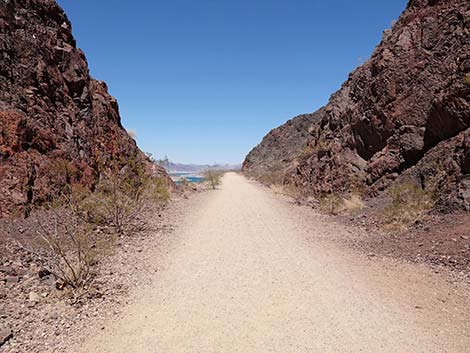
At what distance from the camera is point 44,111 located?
1210 centimetres

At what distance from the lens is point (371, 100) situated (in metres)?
17.3

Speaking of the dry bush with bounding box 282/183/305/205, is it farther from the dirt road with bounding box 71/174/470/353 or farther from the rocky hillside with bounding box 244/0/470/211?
the dirt road with bounding box 71/174/470/353

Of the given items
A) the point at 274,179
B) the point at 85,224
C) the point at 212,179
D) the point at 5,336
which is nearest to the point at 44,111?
the point at 85,224

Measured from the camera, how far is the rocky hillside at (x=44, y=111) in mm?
9414

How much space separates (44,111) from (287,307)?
11.1 meters

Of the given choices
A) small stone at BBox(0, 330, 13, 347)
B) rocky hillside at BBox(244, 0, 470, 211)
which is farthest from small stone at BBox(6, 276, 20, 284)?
rocky hillside at BBox(244, 0, 470, 211)

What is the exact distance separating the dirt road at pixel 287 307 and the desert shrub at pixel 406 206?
2.75 meters

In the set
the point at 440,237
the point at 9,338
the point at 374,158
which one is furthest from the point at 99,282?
the point at 374,158

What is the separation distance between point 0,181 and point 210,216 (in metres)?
7.53

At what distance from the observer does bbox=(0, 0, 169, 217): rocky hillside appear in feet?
30.9

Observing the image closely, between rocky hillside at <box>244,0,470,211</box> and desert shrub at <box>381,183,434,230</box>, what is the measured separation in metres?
0.44

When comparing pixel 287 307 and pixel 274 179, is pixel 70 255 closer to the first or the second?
pixel 287 307

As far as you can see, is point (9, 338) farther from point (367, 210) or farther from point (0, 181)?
point (367, 210)

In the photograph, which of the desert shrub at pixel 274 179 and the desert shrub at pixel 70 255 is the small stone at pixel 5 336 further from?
the desert shrub at pixel 274 179
